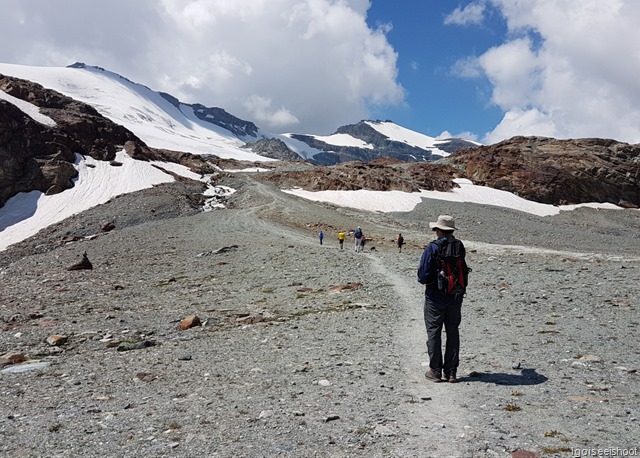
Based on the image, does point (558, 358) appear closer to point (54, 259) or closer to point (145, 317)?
point (145, 317)

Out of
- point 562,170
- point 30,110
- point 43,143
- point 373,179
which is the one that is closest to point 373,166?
point 373,179

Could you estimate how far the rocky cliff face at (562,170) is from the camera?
6888cm

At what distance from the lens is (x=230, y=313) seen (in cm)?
1335

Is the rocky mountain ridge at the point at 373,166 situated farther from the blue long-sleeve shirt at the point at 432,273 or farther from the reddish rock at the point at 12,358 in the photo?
the blue long-sleeve shirt at the point at 432,273

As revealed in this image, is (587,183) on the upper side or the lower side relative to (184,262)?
upper

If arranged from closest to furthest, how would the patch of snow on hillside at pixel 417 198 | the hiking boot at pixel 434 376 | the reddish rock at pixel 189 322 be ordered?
the hiking boot at pixel 434 376 < the reddish rock at pixel 189 322 < the patch of snow on hillside at pixel 417 198

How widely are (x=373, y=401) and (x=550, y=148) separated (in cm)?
8924

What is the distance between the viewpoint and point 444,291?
24.1ft

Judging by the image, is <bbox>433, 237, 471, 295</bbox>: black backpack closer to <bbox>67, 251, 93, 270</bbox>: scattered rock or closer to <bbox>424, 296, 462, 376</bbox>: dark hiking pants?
<bbox>424, 296, 462, 376</bbox>: dark hiking pants

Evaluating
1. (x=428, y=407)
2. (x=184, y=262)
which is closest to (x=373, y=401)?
(x=428, y=407)

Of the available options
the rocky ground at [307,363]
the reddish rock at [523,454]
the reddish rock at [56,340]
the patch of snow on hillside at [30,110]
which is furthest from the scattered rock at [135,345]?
the patch of snow on hillside at [30,110]

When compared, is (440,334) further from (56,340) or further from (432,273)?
(56,340)

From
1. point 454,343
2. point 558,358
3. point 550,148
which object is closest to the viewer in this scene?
point 454,343

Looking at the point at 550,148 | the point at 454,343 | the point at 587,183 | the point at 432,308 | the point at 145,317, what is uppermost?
the point at 550,148
